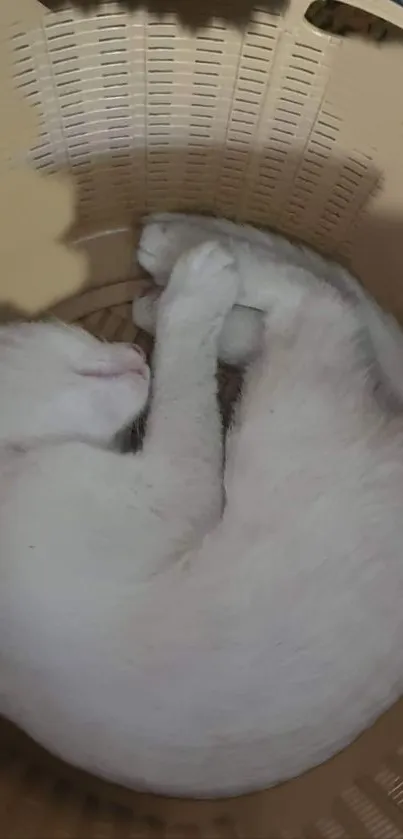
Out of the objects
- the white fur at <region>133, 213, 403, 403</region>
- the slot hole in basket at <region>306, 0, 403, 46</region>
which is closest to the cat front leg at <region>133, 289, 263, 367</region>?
the white fur at <region>133, 213, 403, 403</region>

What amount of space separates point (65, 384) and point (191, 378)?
0.53ft

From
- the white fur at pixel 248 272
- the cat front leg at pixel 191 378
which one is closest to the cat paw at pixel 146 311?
the white fur at pixel 248 272

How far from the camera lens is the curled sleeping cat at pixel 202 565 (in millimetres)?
1039

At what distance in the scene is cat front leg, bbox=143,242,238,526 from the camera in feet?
3.73

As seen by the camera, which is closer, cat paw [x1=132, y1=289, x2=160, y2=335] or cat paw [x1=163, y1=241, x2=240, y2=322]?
cat paw [x1=163, y1=241, x2=240, y2=322]

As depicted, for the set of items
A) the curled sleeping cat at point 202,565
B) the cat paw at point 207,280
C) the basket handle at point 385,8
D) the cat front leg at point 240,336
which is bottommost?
the curled sleeping cat at point 202,565

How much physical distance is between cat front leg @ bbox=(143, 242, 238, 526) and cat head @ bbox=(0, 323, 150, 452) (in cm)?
4

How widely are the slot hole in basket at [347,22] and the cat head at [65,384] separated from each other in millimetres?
447

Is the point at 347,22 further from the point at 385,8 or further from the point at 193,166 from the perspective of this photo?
the point at 193,166

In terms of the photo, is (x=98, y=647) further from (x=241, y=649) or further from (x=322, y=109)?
(x=322, y=109)

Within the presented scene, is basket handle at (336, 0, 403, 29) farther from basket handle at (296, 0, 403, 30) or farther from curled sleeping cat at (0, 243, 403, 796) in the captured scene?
curled sleeping cat at (0, 243, 403, 796)

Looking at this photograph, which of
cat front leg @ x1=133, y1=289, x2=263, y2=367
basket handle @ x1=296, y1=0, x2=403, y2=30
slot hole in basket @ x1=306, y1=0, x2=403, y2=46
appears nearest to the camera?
basket handle @ x1=296, y1=0, x2=403, y2=30

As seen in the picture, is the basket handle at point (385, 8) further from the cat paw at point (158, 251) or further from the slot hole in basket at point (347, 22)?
the cat paw at point (158, 251)

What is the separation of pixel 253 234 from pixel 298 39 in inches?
9.8
